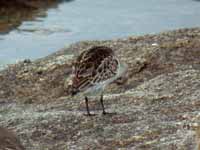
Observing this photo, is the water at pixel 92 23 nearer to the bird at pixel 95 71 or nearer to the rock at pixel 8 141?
the bird at pixel 95 71

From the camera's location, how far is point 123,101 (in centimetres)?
1165

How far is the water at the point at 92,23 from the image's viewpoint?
66.7 ft

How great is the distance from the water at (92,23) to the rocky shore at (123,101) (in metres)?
3.91

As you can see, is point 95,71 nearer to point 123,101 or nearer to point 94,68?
point 94,68

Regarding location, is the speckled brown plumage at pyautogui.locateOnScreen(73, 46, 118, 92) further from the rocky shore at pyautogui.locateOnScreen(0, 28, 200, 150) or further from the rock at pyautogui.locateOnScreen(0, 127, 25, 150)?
the rock at pyautogui.locateOnScreen(0, 127, 25, 150)

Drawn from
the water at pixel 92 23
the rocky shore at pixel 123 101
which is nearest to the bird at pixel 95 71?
the rocky shore at pixel 123 101

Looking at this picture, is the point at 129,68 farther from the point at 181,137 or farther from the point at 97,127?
the point at 181,137

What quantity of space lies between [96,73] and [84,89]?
1.03 feet

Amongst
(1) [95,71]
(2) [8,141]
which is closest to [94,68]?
(1) [95,71]

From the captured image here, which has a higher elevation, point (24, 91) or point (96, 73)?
point (96, 73)

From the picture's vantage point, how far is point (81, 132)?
1020cm

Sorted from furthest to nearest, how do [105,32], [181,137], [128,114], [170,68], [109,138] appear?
1. [105,32]
2. [170,68]
3. [128,114]
4. [109,138]
5. [181,137]

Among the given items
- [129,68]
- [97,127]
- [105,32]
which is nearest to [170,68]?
[129,68]

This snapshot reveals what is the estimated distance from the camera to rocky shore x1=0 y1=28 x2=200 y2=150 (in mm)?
9719
